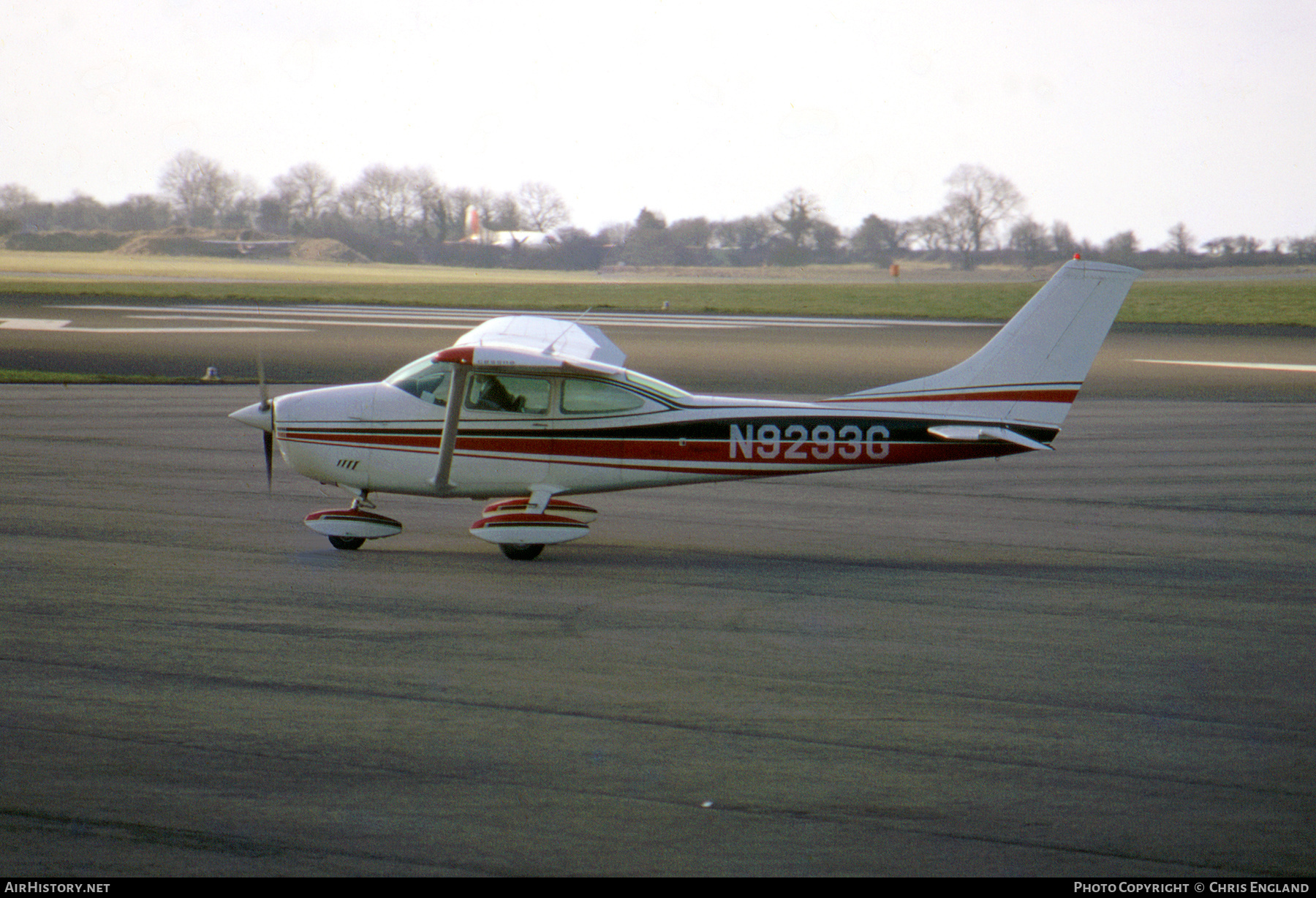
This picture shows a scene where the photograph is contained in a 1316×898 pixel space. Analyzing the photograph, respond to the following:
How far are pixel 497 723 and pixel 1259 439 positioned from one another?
677 inches

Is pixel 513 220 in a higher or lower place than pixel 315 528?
higher

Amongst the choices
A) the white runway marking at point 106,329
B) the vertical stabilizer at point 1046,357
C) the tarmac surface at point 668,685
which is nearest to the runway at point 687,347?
the white runway marking at point 106,329

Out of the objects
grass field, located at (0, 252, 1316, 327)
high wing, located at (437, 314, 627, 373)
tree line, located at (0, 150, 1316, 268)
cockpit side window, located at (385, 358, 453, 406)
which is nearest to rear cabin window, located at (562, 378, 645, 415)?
high wing, located at (437, 314, 627, 373)

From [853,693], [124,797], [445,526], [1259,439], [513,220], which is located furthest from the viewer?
[513,220]

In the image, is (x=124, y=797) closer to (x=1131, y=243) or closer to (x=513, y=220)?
(x=1131, y=243)

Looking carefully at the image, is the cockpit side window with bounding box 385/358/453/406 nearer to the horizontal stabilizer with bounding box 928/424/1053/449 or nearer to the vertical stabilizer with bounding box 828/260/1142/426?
the vertical stabilizer with bounding box 828/260/1142/426

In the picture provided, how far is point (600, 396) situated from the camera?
11047 mm

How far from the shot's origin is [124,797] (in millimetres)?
5441

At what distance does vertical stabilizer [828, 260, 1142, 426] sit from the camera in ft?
36.3

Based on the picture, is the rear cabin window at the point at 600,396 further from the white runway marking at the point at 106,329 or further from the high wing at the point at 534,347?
the white runway marking at the point at 106,329

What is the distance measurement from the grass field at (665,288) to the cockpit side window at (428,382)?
148 feet

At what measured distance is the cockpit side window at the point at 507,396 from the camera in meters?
11.0

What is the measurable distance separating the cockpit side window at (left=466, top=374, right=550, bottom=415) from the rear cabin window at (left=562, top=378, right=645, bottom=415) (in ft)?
0.81

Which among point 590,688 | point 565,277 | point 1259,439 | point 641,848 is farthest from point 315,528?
point 565,277
